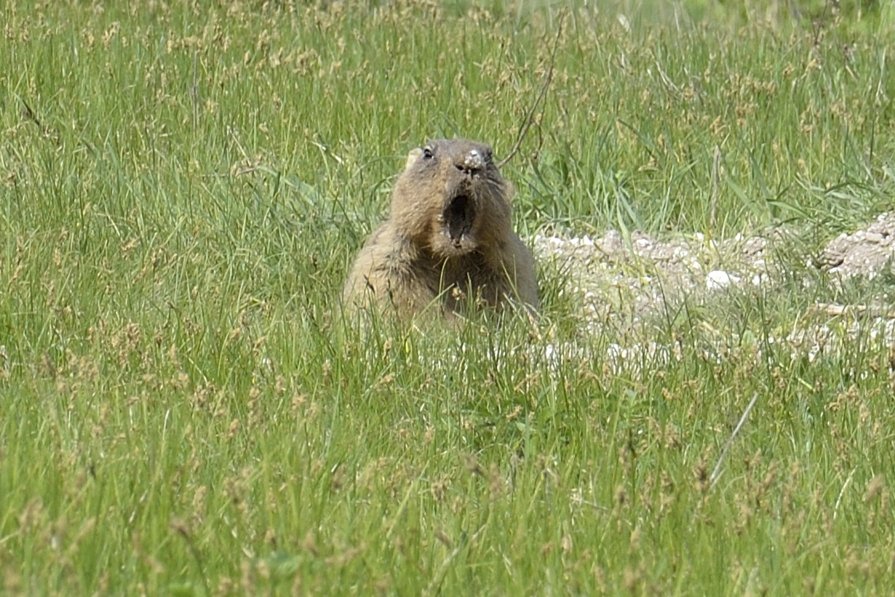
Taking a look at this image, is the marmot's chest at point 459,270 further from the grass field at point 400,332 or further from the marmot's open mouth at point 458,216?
the grass field at point 400,332

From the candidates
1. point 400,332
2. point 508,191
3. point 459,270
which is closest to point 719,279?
point 508,191

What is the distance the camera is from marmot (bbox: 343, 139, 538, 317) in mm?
6281

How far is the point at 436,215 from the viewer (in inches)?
249

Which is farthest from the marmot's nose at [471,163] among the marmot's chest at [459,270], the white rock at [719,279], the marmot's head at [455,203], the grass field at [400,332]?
the white rock at [719,279]

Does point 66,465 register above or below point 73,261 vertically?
above

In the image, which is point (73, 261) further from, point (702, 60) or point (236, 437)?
point (702, 60)

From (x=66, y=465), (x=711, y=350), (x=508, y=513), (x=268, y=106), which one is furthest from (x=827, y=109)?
(x=66, y=465)

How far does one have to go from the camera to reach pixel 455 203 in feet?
20.8

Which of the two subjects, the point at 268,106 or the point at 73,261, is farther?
the point at 268,106

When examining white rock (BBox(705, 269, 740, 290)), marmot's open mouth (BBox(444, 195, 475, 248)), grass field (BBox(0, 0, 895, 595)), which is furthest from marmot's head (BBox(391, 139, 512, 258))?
white rock (BBox(705, 269, 740, 290))

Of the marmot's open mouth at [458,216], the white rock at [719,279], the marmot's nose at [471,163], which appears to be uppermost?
the marmot's nose at [471,163]

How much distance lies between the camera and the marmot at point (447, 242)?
6281 millimetres

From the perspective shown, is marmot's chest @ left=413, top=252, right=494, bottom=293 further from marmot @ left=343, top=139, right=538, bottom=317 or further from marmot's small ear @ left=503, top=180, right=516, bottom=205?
marmot's small ear @ left=503, top=180, right=516, bottom=205

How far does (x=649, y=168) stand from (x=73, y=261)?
9.87 feet
